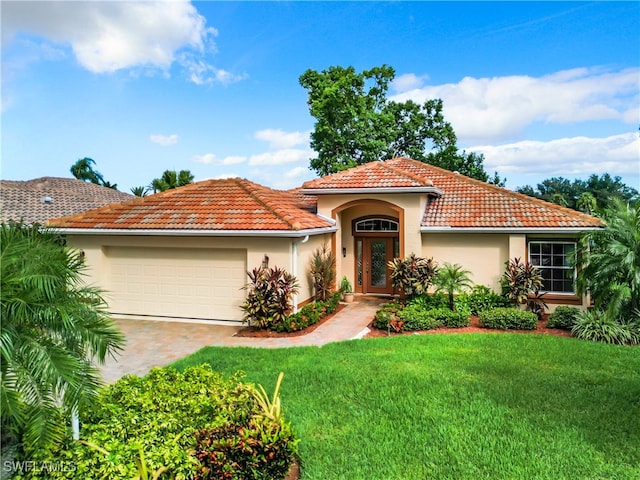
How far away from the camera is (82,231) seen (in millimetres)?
14766

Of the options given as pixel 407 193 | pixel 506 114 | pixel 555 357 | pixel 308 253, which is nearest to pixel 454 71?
pixel 506 114

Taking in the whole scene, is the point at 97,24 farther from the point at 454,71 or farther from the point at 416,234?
Result: the point at 454,71

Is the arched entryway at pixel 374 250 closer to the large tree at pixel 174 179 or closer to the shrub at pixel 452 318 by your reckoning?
the shrub at pixel 452 318

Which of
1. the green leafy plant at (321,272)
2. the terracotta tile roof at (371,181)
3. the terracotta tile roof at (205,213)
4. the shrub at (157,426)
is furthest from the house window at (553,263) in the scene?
the shrub at (157,426)

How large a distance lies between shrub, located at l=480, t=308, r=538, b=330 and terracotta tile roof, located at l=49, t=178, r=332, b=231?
629 centimetres

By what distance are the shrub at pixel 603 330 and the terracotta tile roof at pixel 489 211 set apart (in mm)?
3810

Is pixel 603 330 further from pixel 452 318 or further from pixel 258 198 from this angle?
pixel 258 198

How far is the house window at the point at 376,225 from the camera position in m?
17.7

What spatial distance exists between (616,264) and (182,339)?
475 inches

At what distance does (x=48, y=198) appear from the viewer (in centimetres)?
2322

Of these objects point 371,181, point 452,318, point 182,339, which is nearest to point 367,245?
point 371,181

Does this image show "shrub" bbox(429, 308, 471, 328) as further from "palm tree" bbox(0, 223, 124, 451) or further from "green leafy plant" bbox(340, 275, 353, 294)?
"palm tree" bbox(0, 223, 124, 451)

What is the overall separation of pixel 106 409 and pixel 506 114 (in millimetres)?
24204

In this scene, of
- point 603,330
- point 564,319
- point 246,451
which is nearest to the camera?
point 246,451
